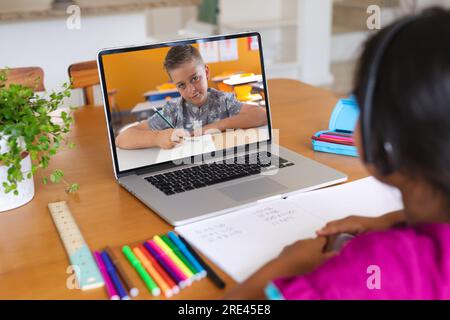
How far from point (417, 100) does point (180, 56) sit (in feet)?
2.33

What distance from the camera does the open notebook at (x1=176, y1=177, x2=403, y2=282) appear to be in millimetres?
849

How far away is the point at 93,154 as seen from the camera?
4.39 ft

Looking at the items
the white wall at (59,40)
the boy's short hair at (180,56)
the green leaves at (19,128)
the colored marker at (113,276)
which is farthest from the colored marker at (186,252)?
the white wall at (59,40)

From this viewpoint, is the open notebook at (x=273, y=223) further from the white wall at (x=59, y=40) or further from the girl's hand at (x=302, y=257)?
the white wall at (x=59, y=40)

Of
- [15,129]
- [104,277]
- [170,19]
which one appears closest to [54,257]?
[104,277]

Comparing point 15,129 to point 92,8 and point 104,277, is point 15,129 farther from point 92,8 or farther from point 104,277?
point 92,8

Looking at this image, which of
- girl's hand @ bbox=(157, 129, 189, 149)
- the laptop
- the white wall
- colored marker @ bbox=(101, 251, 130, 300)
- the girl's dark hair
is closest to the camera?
the girl's dark hair

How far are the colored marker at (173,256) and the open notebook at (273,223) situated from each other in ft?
0.15

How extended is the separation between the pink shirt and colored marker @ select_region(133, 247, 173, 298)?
7.2 inches

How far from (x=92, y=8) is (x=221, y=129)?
6.82 feet

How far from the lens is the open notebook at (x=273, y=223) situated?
849 millimetres

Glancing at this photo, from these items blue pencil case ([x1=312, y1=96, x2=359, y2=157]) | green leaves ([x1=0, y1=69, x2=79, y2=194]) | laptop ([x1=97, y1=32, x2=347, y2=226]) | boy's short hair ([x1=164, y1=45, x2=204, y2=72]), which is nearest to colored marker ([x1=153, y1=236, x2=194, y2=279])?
laptop ([x1=97, y1=32, x2=347, y2=226])

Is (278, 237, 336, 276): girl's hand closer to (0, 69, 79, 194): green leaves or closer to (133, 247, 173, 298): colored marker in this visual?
(133, 247, 173, 298): colored marker
